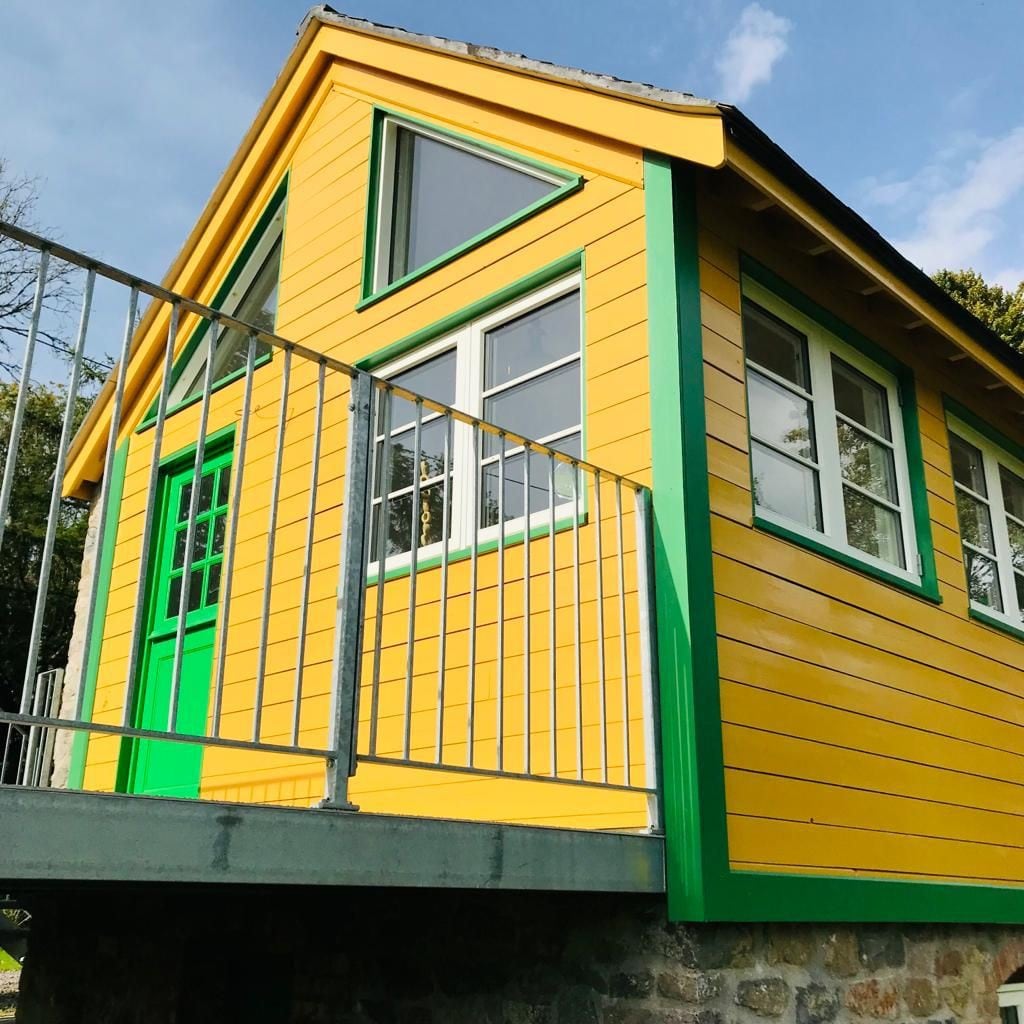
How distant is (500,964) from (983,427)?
4508mm

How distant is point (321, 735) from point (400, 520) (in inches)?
44.5

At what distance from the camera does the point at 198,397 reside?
7.09m

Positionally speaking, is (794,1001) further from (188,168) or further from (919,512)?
(188,168)

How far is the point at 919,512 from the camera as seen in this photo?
17.9ft

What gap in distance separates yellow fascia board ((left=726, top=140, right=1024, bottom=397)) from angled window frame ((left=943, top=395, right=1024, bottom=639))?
316 millimetres

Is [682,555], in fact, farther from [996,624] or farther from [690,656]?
[996,624]

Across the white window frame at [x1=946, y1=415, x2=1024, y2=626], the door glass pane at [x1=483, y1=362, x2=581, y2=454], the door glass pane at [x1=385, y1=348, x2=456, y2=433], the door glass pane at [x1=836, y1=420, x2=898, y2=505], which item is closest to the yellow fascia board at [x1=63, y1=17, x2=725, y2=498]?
the door glass pane at [x1=483, y1=362, x2=581, y2=454]

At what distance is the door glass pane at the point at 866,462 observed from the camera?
5.26 m

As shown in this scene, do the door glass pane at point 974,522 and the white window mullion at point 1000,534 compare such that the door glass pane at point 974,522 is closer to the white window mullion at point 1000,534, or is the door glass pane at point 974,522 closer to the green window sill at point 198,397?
the white window mullion at point 1000,534

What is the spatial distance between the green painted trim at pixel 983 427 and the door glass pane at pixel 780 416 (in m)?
1.53

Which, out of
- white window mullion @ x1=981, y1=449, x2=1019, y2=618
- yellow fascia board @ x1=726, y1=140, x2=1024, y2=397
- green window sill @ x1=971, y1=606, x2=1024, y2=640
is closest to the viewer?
yellow fascia board @ x1=726, y1=140, x2=1024, y2=397

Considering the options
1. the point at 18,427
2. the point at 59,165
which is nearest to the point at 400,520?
the point at 18,427

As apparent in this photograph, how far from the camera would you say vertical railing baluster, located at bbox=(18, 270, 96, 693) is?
6.46 ft

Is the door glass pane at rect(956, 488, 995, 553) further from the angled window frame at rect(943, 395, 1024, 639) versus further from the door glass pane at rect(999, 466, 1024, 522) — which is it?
→ the door glass pane at rect(999, 466, 1024, 522)
